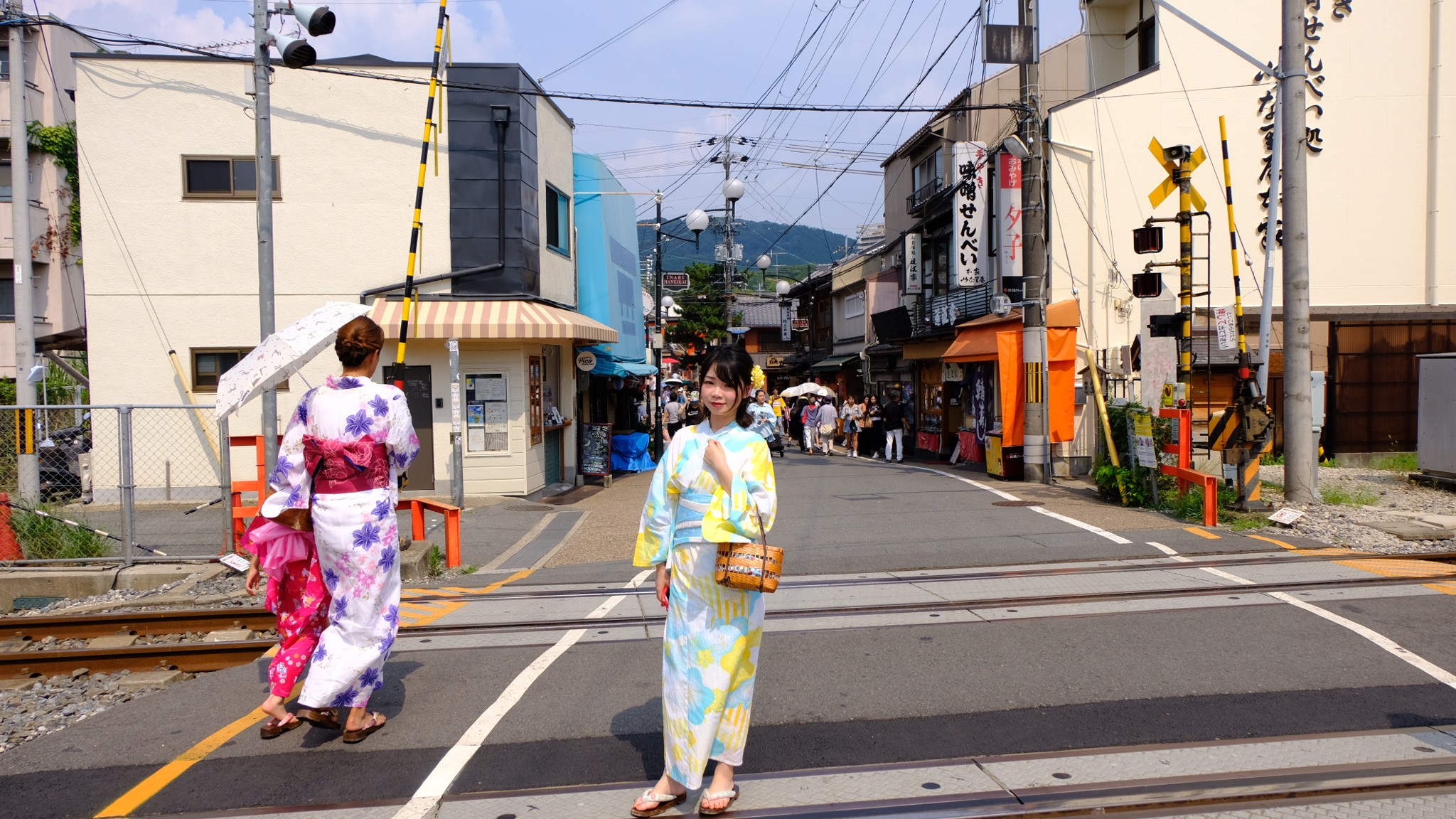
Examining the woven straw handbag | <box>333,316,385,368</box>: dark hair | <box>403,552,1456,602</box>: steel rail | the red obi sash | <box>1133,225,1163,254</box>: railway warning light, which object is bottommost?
<box>403,552,1456,602</box>: steel rail

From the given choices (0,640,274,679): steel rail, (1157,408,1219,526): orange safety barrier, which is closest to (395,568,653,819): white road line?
(0,640,274,679): steel rail

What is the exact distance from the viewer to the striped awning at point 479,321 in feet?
47.4

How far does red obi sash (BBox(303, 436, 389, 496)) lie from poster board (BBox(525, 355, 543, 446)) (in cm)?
1138

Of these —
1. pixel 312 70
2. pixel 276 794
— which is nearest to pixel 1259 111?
pixel 312 70

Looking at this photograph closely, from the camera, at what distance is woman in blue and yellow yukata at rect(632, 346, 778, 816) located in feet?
11.7

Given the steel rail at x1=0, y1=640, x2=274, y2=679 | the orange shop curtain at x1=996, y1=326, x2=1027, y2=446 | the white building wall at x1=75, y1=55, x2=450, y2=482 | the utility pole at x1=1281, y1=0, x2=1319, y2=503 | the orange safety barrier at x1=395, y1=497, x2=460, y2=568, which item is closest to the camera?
the steel rail at x1=0, y1=640, x2=274, y2=679

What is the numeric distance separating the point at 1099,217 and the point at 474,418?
12628 mm

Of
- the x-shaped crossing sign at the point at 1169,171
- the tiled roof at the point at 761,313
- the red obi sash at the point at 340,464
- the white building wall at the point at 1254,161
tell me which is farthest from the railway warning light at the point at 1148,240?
the tiled roof at the point at 761,313

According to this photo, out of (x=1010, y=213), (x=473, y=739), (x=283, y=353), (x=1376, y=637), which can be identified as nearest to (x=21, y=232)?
(x=283, y=353)

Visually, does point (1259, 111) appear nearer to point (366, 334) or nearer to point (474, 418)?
point (474, 418)

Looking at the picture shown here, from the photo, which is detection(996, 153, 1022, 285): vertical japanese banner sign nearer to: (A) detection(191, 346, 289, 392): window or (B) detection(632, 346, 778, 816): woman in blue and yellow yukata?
(A) detection(191, 346, 289, 392): window

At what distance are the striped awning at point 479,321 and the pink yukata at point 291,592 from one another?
9.98 meters

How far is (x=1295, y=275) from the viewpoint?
1174 cm

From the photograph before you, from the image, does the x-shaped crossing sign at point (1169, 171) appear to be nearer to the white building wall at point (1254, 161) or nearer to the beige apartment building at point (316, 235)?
the white building wall at point (1254, 161)
